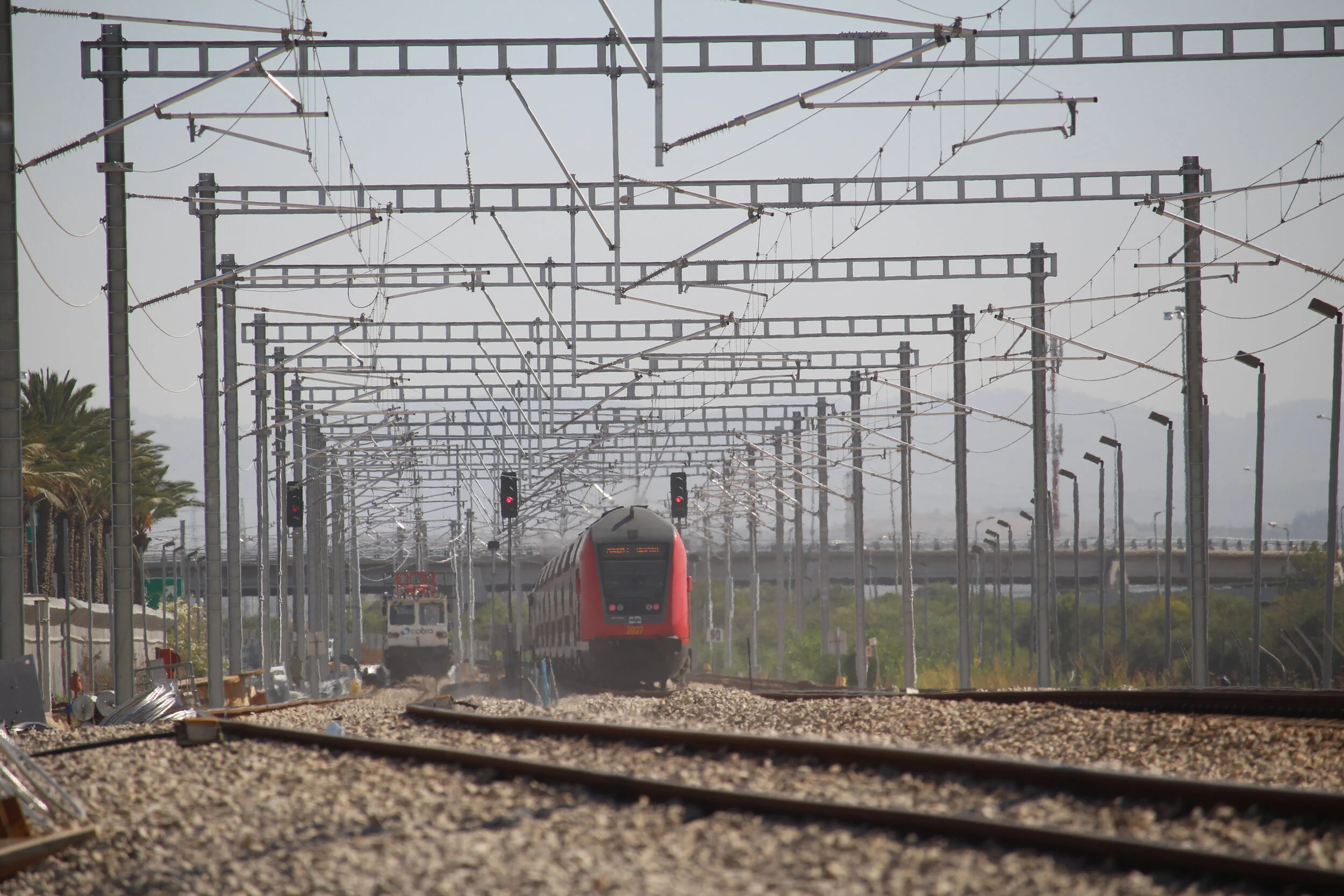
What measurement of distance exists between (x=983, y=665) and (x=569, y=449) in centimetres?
2004

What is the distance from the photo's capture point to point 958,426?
34.0m

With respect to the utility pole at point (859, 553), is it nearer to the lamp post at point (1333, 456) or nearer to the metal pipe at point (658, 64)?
the lamp post at point (1333, 456)

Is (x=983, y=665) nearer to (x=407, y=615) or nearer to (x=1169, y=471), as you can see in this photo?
(x=1169, y=471)

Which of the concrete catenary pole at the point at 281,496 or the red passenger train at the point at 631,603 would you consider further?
the concrete catenary pole at the point at 281,496

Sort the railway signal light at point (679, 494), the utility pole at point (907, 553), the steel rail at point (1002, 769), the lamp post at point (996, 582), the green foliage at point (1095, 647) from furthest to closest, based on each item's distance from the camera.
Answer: the lamp post at point (996, 582), the green foliage at point (1095, 647), the railway signal light at point (679, 494), the utility pole at point (907, 553), the steel rail at point (1002, 769)

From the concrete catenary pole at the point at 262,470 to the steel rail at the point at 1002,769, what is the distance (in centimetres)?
2087

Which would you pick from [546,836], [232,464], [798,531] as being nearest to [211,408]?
[232,464]

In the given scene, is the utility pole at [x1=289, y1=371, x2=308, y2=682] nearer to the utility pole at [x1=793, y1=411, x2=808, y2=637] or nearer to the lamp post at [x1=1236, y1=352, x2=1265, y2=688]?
the utility pole at [x1=793, y1=411, x2=808, y2=637]

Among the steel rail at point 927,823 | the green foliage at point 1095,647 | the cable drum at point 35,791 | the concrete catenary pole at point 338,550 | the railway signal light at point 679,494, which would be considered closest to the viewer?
the steel rail at point 927,823

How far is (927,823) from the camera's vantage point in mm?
7770

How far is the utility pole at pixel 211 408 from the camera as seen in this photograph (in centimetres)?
2558

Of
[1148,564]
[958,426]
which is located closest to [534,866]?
[958,426]

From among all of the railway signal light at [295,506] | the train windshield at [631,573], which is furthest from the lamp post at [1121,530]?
the railway signal light at [295,506]

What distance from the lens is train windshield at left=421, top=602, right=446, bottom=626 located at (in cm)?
5644
